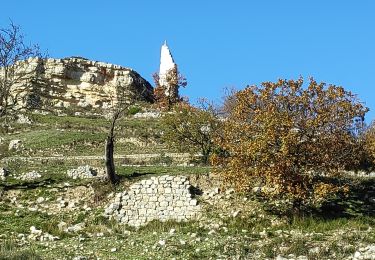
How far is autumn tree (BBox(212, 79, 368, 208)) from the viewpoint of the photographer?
24.3 m

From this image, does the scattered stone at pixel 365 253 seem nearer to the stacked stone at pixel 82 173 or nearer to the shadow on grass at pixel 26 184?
the stacked stone at pixel 82 173

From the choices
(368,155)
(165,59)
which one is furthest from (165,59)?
(368,155)

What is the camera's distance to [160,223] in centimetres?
2447

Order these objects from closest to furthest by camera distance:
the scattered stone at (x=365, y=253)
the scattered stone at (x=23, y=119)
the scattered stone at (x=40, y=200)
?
1. the scattered stone at (x=365, y=253)
2. the scattered stone at (x=40, y=200)
3. the scattered stone at (x=23, y=119)

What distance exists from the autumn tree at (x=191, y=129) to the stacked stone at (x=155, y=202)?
13.5 meters

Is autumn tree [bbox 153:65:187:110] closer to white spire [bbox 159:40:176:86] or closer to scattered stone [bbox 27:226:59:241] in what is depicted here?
white spire [bbox 159:40:176:86]

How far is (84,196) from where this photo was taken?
27.1m

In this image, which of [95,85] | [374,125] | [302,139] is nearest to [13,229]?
[302,139]

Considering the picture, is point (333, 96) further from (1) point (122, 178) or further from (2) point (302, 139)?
(1) point (122, 178)

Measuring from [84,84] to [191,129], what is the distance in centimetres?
5289

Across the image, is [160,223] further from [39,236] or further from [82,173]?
[82,173]

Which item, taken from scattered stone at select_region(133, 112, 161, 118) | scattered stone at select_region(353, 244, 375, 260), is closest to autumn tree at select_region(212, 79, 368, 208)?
scattered stone at select_region(353, 244, 375, 260)

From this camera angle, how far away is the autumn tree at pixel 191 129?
40.6 m

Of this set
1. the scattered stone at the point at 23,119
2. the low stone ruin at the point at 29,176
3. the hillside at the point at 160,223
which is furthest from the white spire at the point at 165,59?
the low stone ruin at the point at 29,176
